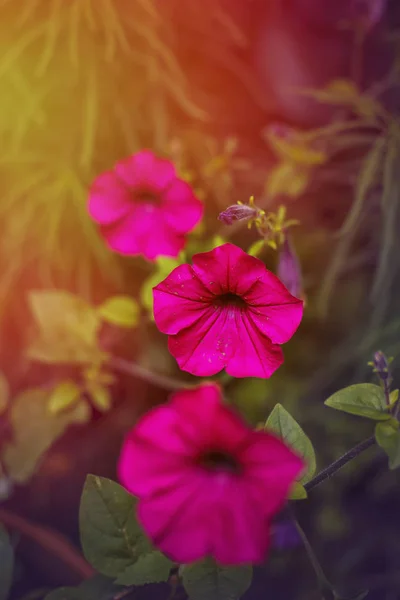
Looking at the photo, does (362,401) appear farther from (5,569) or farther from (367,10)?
(367,10)

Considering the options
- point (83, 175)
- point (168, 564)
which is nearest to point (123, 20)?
point (83, 175)

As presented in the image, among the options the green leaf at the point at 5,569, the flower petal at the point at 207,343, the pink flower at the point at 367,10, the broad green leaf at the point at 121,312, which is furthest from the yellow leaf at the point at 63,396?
the pink flower at the point at 367,10

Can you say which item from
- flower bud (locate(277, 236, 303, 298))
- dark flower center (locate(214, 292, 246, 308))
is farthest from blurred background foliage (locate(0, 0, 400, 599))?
dark flower center (locate(214, 292, 246, 308))

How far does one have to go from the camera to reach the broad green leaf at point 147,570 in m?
0.45

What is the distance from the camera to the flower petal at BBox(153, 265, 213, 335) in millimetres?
427

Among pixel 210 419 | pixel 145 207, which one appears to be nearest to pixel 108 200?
pixel 145 207

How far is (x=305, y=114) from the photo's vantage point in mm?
873

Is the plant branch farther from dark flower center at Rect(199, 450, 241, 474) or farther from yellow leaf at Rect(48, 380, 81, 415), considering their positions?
→ dark flower center at Rect(199, 450, 241, 474)

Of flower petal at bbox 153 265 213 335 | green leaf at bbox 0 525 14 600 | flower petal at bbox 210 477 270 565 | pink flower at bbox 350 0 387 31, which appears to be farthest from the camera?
pink flower at bbox 350 0 387 31

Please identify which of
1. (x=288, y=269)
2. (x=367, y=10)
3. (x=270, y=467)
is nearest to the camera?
(x=270, y=467)

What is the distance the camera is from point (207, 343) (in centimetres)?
45

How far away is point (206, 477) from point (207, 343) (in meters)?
0.11

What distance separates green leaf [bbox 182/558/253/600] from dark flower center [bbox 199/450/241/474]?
0.11 m

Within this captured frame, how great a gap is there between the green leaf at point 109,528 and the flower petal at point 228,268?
6.8 inches
